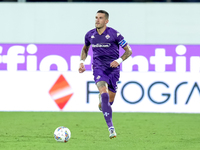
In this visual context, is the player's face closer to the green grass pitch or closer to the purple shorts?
the purple shorts

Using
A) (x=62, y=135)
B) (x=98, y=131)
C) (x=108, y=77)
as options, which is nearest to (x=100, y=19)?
(x=108, y=77)

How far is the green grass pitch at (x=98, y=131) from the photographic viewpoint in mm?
6305

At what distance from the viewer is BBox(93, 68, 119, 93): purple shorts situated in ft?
22.4

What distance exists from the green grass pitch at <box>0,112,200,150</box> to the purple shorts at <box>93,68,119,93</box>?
850 millimetres

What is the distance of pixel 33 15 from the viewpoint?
11.9 m

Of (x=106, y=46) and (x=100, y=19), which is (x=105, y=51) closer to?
(x=106, y=46)

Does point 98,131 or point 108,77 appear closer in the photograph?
point 108,77

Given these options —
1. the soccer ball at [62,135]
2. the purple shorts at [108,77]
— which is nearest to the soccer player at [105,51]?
the purple shorts at [108,77]

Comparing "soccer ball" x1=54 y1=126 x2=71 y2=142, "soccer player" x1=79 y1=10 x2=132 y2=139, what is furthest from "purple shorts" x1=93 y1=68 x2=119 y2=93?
"soccer ball" x1=54 y1=126 x2=71 y2=142

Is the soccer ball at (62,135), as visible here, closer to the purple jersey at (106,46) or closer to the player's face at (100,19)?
the purple jersey at (106,46)

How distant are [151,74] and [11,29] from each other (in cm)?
396

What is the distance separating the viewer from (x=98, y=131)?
26.1ft

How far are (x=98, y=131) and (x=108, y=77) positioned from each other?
4.85ft

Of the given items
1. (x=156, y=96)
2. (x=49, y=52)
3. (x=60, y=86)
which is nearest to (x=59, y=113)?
(x=60, y=86)
